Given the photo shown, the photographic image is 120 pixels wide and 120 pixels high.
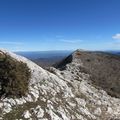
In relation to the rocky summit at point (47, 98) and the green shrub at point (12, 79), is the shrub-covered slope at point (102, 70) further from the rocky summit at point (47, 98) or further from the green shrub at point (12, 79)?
the green shrub at point (12, 79)

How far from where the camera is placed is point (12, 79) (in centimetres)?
2030

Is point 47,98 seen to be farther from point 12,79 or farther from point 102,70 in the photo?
point 102,70

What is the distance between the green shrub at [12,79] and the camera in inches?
778

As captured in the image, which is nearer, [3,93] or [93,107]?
[3,93]

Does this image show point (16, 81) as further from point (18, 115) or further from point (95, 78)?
point (95, 78)

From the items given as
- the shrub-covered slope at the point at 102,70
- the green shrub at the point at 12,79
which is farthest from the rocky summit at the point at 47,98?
the shrub-covered slope at the point at 102,70

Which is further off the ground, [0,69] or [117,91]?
[0,69]

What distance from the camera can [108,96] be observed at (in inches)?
1208

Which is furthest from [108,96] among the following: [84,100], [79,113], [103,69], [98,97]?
[103,69]

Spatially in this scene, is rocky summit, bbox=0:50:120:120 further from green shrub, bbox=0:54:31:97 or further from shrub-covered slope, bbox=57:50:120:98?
shrub-covered slope, bbox=57:50:120:98

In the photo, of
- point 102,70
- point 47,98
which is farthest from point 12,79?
point 102,70

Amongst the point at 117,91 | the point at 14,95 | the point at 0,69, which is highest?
the point at 0,69

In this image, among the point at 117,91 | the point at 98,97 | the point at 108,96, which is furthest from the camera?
the point at 117,91

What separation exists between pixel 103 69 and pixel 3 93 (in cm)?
2723
